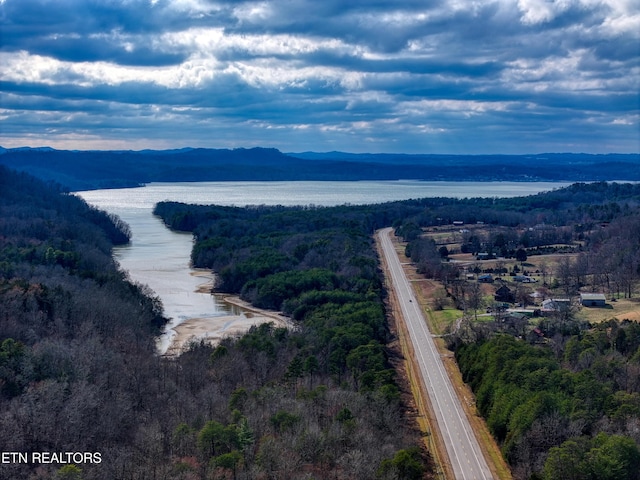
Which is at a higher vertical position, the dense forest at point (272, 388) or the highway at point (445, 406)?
the dense forest at point (272, 388)

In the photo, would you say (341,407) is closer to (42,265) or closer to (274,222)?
(42,265)

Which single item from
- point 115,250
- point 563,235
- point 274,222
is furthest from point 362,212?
point 115,250

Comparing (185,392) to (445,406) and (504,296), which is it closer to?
(445,406)

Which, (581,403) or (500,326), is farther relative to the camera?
(500,326)

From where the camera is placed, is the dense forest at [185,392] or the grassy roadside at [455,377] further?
the grassy roadside at [455,377]

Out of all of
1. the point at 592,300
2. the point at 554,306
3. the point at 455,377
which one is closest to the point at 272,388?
the point at 455,377

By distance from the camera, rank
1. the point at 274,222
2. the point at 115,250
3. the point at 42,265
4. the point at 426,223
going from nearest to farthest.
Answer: the point at 42,265
the point at 115,250
the point at 274,222
the point at 426,223

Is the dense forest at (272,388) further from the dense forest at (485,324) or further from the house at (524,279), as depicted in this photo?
the house at (524,279)

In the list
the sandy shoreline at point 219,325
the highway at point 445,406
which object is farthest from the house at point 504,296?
the sandy shoreline at point 219,325
